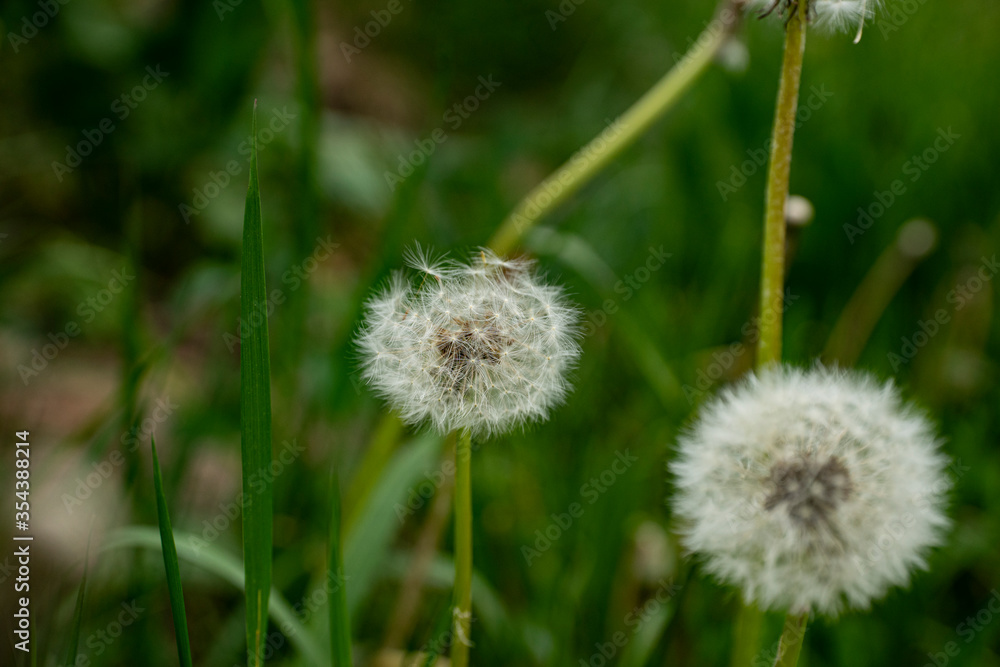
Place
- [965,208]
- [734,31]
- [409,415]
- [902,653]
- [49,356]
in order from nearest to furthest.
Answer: [409,415]
[734,31]
[902,653]
[49,356]
[965,208]

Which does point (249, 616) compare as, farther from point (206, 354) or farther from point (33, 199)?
point (33, 199)

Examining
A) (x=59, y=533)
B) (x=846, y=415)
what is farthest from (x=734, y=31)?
(x=59, y=533)

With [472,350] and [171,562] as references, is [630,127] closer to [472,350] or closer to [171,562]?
[472,350]

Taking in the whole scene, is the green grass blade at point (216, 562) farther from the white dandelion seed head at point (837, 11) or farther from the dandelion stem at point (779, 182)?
the white dandelion seed head at point (837, 11)

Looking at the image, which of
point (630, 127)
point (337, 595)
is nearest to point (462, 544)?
point (337, 595)

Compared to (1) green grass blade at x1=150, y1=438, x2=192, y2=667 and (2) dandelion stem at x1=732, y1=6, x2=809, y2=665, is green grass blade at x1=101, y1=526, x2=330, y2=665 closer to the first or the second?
(1) green grass blade at x1=150, y1=438, x2=192, y2=667
